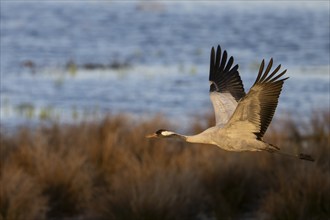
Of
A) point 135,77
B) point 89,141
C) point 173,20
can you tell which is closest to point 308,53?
point 135,77

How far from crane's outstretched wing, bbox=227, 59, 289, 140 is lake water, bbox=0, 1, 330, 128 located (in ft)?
24.9

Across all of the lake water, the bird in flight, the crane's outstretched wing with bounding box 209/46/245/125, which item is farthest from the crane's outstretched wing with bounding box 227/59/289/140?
the lake water

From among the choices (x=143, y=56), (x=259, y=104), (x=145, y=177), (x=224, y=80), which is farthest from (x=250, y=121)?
(x=143, y=56)

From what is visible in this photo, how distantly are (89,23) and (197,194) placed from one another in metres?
35.0

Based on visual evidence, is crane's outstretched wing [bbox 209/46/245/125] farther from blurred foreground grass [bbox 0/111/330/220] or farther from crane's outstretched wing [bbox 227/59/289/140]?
blurred foreground grass [bbox 0/111/330/220]

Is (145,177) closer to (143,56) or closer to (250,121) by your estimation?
(250,121)

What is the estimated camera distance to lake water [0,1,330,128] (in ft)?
74.6

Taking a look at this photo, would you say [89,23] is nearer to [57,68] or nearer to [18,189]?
[57,68]

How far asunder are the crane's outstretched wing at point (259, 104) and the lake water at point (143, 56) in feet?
24.9

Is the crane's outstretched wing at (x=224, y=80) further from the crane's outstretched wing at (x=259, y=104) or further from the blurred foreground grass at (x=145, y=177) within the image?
the blurred foreground grass at (x=145, y=177)

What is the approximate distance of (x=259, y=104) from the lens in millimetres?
8938

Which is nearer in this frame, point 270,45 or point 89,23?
point 270,45

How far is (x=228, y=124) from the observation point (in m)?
9.02

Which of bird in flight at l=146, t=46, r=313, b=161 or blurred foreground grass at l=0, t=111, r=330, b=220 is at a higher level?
bird in flight at l=146, t=46, r=313, b=161
